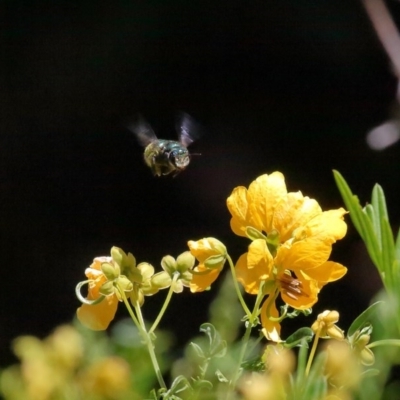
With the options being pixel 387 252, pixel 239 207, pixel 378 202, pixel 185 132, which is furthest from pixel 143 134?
pixel 387 252

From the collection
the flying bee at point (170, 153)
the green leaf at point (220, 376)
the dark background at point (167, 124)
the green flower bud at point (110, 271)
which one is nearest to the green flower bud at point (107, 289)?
the green flower bud at point (110, 271)

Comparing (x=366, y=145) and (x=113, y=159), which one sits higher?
(x=113, y=159)

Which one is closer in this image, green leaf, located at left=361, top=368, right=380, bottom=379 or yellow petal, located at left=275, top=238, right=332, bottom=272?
green leaf, located at left=361, top=368, right=380, bottom=379

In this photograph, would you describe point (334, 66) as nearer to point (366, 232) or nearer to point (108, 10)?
point (108, 10)

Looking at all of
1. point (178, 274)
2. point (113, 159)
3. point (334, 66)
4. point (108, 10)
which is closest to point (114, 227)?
point (113, 159)

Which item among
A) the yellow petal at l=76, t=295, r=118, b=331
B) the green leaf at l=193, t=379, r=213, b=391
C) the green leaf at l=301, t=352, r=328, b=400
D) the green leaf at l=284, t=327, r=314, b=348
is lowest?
the green leaf at l=284, t=327, r=314, b=348

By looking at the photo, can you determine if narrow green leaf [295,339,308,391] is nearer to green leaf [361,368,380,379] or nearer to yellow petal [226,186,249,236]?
green leaf [361,368,380,379]

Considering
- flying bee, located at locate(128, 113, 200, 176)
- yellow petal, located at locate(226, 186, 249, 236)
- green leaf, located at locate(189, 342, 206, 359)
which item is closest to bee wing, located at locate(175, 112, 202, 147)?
flying bee, located at locate(128, 113, 200, 176)
